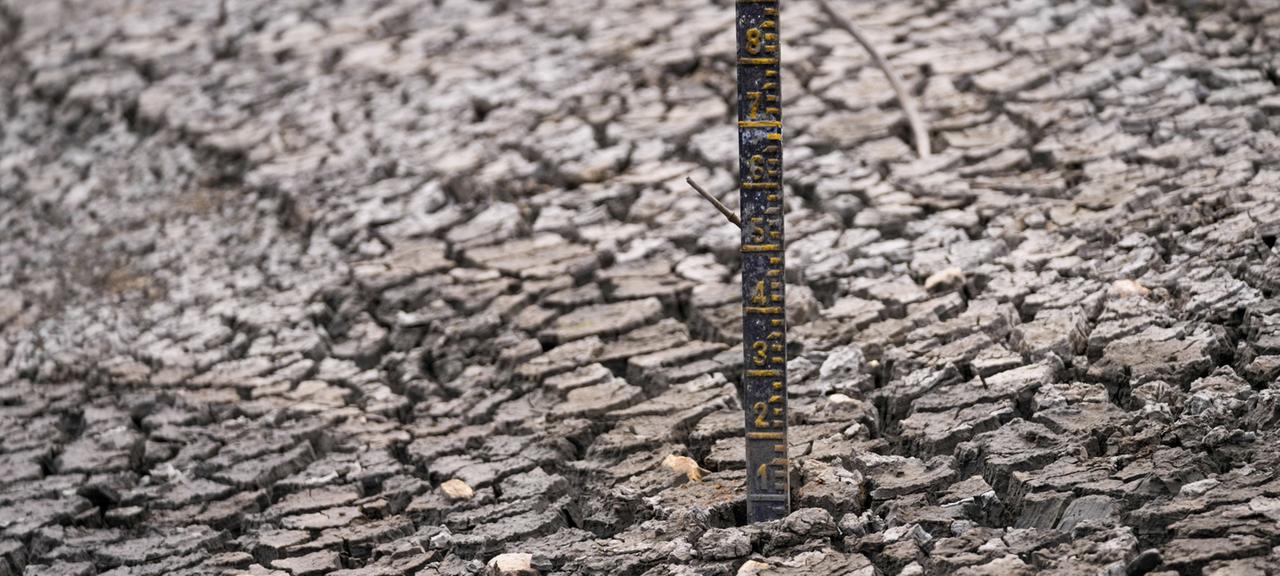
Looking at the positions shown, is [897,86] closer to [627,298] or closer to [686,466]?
[627,298]

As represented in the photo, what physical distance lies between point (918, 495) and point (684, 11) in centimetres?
390

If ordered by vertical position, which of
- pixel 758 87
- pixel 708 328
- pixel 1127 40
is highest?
pixel 758 87

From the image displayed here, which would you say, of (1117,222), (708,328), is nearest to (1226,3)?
(1117,222)

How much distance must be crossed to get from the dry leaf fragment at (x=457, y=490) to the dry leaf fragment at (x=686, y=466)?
1.66 feet

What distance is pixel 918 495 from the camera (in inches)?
136

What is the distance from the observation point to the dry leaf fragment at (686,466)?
376 cm

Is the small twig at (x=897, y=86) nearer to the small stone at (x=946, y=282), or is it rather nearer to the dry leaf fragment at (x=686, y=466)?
the small stone at (x=946, y=282)

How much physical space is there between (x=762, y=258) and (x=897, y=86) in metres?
2.56

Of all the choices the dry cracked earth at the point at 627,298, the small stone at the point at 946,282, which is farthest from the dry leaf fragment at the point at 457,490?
the small stone at the point at 946,282

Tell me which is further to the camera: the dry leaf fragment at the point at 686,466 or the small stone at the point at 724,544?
the dry leaf fragment at the point at 686,466

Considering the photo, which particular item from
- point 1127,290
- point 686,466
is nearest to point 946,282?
point 1127,290

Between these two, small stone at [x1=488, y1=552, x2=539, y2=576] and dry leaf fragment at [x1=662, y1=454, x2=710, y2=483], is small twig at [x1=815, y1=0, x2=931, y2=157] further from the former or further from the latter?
small stone at [x1=488, y1=552, x2=539, y2=576]

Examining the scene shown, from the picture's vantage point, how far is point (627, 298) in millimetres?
4805

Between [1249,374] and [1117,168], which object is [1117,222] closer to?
[1117,168]
